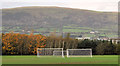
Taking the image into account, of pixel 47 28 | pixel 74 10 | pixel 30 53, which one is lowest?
pixel 30 53

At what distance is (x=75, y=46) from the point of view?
26.3 meters

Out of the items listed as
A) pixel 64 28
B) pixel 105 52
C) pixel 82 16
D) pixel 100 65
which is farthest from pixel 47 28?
pixel 100 65

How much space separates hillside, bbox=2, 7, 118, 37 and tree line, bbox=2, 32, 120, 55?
16612mm

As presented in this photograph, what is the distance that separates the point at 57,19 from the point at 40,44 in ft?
77.5

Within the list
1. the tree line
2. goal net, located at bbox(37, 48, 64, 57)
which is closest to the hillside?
the tree line

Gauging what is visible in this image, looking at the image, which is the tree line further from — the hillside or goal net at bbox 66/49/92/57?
the hillside

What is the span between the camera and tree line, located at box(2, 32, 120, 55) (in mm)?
25312

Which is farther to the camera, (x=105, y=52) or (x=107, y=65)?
(x=105, y=52)

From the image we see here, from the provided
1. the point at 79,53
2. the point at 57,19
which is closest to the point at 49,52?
the point at 79,53

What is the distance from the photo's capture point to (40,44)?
2642cm

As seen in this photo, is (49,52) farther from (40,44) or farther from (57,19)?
(57,19)

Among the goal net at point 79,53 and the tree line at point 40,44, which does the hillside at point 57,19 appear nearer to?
the tree line at point 40,44

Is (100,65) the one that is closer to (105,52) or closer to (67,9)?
(105,52)

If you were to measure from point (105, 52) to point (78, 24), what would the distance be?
72.4 ft
